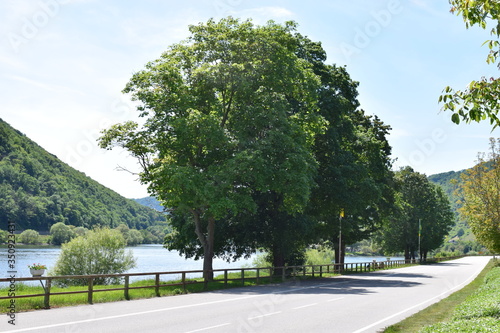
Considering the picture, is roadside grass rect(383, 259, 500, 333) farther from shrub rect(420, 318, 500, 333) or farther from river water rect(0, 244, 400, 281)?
river water rect(0, 244, 400, 281)

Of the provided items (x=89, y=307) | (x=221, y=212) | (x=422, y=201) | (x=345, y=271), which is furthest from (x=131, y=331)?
(x=422, y=201)

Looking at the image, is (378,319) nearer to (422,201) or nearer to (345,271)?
(345,271)

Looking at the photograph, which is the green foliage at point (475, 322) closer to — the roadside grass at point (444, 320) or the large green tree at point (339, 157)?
the roadside grass at point (444, 320)

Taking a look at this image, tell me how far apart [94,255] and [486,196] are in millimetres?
31347

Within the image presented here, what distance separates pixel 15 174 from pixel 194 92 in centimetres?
12719

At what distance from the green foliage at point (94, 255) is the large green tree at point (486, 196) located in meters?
28.6

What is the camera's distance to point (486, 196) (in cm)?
3956

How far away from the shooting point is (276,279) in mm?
32844

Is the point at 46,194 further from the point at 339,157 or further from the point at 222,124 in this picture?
the point at 222,124

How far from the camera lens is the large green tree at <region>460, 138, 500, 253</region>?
3906cm

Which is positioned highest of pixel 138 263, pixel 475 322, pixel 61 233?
pixel 475 322

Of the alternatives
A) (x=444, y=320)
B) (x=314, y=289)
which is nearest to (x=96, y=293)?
(x=314, y=289)

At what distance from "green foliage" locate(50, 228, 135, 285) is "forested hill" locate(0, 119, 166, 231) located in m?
66.4

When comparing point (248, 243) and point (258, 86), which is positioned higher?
point (258, 86)
